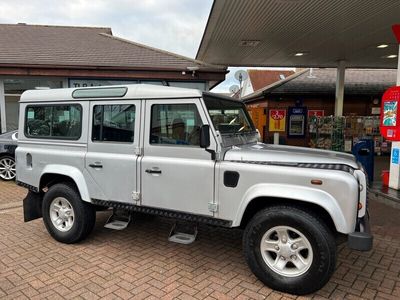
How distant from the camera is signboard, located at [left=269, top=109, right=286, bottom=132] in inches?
631

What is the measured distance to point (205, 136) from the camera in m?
3.61

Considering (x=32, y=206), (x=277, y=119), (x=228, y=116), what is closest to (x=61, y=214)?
(x=32, y=206)

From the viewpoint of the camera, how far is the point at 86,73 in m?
10.8

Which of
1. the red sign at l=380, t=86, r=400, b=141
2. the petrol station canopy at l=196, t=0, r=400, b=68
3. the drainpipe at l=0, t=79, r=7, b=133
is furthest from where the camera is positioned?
the drainpipe at l=0, t=79, r=7, b=133

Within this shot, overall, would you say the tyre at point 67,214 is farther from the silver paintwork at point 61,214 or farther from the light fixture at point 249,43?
the light fixture at point 249,43

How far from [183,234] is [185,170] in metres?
0.93

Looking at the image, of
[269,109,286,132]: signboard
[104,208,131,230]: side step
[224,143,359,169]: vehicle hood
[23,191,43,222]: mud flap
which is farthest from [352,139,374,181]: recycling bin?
[269,109,286,132]: signboard

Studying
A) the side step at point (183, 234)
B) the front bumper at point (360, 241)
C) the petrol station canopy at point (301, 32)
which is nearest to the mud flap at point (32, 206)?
the side step at point (183, 234)

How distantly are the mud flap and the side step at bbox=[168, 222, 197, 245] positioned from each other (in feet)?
7.18

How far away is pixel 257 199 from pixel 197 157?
0.80 meters

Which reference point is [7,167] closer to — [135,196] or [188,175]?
[135,196]

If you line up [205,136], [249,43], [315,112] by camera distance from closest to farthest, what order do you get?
1. [205,136]
2. [249,43]
3. [315,112]

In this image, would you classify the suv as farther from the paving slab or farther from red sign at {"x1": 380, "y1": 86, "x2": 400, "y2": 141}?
red sign at {"x1": 380, "y1": 86, "x2": 400, "y2": 141}

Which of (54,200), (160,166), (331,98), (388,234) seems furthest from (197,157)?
(331,98)
